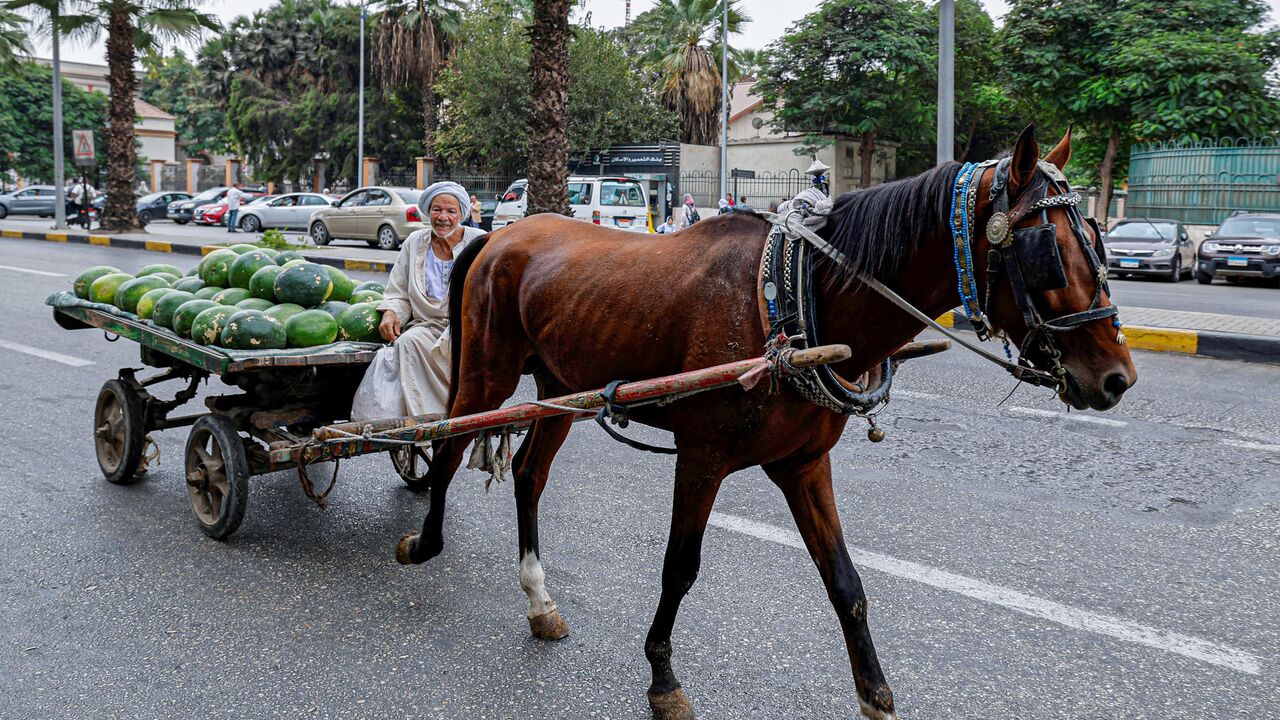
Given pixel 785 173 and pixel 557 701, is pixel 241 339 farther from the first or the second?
pixel 785 173

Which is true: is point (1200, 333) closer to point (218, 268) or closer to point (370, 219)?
point (218, 268)

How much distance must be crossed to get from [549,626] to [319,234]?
24.6 m

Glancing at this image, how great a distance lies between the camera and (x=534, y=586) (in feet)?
12.4

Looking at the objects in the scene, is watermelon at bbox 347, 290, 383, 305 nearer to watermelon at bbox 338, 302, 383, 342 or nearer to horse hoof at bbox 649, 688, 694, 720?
watermelon at bbox 338, 302, 383, 342

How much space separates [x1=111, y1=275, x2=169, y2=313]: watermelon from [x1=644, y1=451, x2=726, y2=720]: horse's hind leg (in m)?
3.79

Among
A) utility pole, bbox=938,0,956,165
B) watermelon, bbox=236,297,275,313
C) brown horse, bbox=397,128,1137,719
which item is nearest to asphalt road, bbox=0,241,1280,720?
brown horse, bbox=397,128,1137,719

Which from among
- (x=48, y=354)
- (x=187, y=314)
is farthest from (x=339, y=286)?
(x=48, y=354)

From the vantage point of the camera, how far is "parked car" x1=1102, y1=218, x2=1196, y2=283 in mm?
21047

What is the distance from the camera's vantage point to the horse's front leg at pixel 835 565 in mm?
2930

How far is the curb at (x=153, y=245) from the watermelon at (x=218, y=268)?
540 inches

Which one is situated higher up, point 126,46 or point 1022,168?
point 126,46

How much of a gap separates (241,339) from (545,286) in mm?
1680

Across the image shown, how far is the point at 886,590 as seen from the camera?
4062mm

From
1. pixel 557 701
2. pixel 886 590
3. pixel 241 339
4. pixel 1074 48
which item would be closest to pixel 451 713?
pixel 557 701
